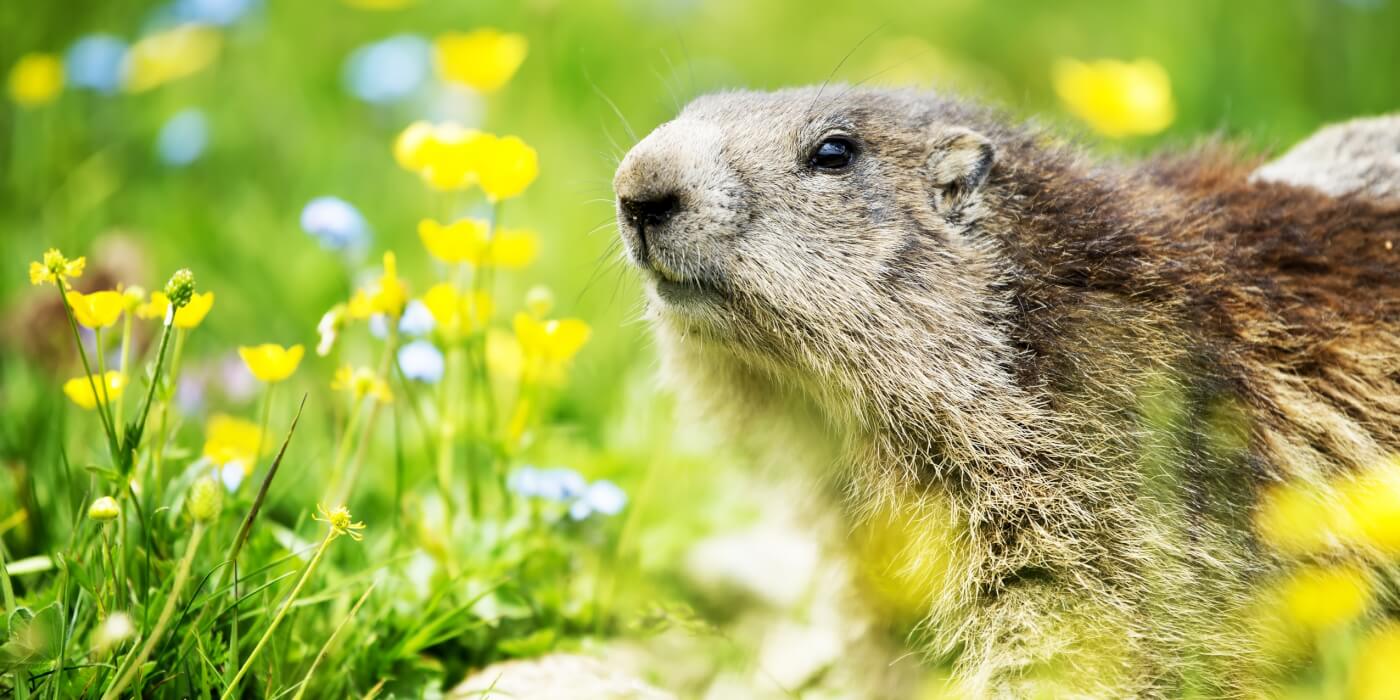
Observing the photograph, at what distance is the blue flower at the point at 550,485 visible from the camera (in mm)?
3791

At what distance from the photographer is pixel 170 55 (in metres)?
6.70

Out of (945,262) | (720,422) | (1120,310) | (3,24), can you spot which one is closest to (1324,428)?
(1120,310)

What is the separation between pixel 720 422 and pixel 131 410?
Answer: 7.01 feet

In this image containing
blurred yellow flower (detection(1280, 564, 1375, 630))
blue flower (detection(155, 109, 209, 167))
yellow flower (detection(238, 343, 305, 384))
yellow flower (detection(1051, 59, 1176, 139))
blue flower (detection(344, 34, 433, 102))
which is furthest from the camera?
blue flower (detection(344, 34, 433, 102))

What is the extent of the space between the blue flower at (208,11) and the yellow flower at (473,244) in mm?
3752

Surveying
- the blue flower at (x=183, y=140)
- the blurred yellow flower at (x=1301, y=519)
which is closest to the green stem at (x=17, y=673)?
the blurred yellow flower at (x=1301, y=519)

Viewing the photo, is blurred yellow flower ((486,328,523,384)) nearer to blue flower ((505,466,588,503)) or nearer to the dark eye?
blue flower ((505,466,588,503))

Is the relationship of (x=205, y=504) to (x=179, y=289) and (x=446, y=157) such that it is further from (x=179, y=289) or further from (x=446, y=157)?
(x=446, y=157)

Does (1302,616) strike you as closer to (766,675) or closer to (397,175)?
(766,675)

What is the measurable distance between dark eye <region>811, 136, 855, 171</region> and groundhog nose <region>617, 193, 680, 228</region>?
492 millimetres

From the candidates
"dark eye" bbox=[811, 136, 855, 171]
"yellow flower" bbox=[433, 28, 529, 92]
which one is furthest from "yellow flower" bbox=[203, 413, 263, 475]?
"yellow flower" bbox=[433, 28, 529, 92]

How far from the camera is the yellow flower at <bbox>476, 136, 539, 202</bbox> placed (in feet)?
12.5

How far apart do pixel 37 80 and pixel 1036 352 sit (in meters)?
4.80

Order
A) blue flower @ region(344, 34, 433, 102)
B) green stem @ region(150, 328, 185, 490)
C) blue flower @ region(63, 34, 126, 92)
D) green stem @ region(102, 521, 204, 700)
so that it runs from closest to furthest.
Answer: green stem @ region(102, 521, 204, 700) < green stem @ region(150, 328, 185, 490) < blue flower @ region(63, 34, 126, 92) < blue flower @ region(344, 34, 433, 102)
